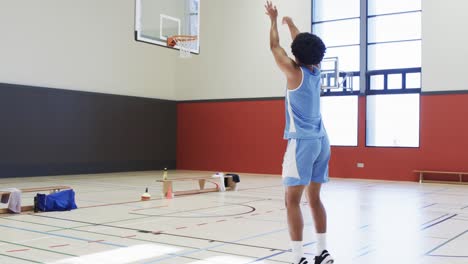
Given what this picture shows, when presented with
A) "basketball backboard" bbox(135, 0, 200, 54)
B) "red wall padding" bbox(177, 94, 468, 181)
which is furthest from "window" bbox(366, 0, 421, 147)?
"basketball backboard" bbox(135, 0, 200, 54)

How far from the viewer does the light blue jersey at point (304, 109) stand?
402 cm

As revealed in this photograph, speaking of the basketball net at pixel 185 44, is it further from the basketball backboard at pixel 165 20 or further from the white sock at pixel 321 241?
the white sock at pixel 321 241

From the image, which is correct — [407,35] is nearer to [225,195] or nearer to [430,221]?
[225,195]

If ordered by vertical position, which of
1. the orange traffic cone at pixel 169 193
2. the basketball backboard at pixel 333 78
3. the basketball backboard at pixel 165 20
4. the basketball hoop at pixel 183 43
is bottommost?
the orange traffic cone at pixel 169 193

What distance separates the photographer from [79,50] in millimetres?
16109

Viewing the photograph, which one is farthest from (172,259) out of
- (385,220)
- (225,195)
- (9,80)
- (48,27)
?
(48,27)

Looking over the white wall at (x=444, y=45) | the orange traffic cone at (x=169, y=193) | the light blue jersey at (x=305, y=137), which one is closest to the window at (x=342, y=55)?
the white wall at (x=444, y=45)

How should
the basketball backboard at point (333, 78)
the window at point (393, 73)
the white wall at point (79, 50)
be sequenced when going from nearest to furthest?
the white wall at point (79, 50), the window at point (393, 73), the basketball backboard at point (333, 78)

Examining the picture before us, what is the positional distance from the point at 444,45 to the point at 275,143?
19.6ft

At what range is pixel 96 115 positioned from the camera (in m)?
16.7

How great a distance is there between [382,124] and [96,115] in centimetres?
890

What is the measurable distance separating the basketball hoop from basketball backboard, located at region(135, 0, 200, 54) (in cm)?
3

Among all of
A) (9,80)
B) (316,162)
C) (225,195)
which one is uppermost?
(9,80)

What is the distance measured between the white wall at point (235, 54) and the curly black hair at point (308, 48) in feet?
43.4
